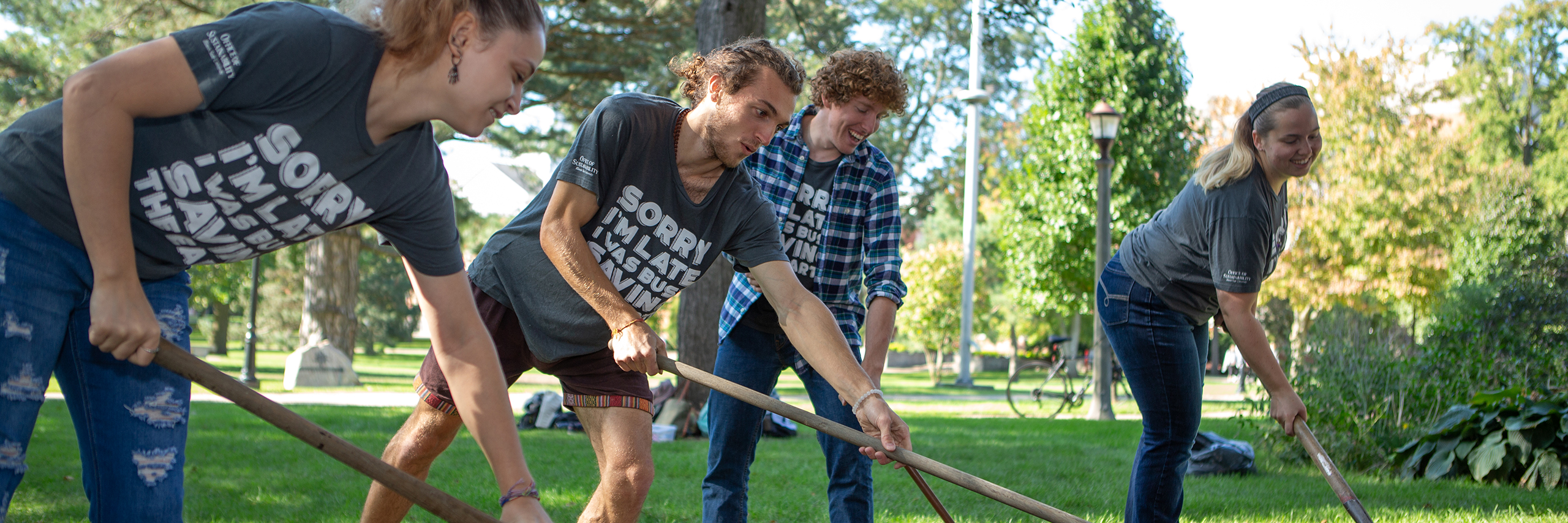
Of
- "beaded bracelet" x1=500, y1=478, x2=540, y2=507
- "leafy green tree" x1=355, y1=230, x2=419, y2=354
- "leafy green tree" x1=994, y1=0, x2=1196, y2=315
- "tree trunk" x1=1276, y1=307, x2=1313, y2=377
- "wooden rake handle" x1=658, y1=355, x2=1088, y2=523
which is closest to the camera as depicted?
"beaded bracelet" x1=500, y1=478, x2=540, y2=507

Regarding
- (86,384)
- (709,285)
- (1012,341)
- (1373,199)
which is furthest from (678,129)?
(1012,341)

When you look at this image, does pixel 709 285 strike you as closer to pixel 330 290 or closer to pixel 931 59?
pixel 330 290

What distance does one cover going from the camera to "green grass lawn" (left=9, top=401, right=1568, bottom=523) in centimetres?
457

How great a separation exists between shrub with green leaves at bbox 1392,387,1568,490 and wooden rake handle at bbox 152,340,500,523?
223 inches

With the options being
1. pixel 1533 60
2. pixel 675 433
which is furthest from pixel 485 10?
pixel 1533 60

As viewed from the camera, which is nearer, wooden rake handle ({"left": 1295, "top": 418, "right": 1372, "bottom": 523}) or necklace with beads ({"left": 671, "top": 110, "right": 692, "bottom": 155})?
necklace with beads ({"left": 671, "top": 110, "right": 692, "bottom": 155})

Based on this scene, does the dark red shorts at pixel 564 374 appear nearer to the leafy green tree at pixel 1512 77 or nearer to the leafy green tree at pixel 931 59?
the leafy green tree at pixel 931 59

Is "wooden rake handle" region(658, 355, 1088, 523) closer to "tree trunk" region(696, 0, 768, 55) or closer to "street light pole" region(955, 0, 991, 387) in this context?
"tree trunk" region(696, 0, 768, 55)

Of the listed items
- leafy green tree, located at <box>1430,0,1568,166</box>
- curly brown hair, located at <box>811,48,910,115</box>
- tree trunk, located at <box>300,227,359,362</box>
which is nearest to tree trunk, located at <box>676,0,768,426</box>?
curly brown hair, located at <box>811,48,910,115</box>

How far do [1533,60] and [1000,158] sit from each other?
45.4ft

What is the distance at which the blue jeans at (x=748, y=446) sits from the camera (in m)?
3.20

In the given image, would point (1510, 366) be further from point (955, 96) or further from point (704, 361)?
point (955, 96)

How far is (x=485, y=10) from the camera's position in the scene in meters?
1.85

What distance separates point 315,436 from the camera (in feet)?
6.46
